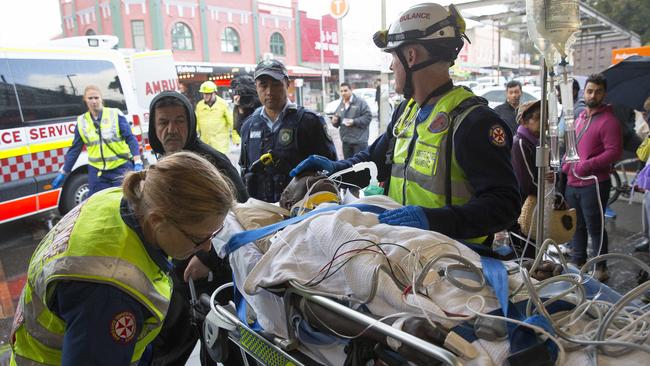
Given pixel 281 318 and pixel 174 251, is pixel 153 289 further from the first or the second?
pixel 281 318

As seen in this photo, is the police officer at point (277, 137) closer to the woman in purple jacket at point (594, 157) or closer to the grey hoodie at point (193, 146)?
the grey hoodie at point (193, 146)

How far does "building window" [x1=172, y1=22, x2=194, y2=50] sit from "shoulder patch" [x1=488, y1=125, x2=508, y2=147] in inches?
830

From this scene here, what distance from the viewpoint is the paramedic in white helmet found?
1.54 meters

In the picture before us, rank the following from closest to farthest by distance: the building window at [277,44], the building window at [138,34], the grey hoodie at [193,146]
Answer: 1. the grey hoodie at [193,146]
2. the building window at [138,34]
3. the building window at [277,44]

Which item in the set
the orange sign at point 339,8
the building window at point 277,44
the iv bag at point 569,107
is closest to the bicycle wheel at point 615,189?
the iv bag at point 569,107

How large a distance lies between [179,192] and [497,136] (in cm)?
111

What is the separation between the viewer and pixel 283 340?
1462 mm

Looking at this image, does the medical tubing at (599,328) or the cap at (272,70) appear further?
the cap at (272,70)

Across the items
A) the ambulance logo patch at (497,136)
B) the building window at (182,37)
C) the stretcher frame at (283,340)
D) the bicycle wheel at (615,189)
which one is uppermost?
the building window at (182,37)

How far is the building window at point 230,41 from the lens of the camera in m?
22.3

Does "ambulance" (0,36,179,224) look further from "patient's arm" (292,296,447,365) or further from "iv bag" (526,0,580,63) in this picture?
"iv bag" (526,0,580,63)

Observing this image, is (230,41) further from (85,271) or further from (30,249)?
(85,271)

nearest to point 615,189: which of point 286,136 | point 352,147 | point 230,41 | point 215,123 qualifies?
point 352,147

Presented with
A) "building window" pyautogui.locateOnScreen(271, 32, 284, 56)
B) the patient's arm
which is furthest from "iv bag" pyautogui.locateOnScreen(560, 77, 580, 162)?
"building window" pyautogui.locateOnScreen(271, 32, 284, 56)
